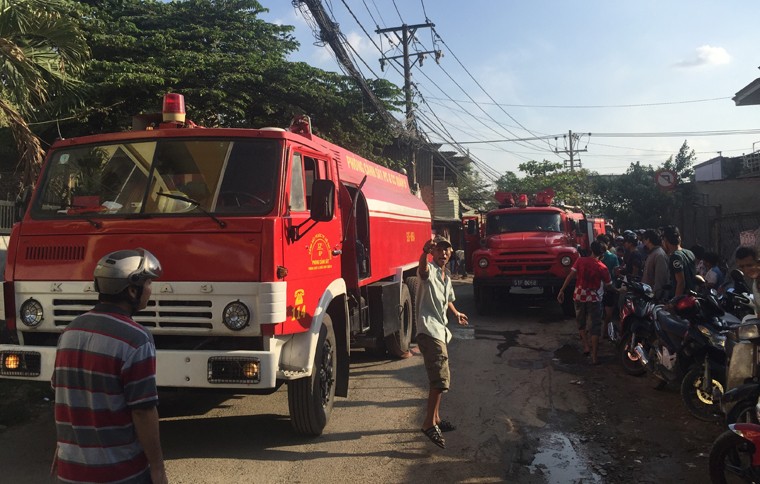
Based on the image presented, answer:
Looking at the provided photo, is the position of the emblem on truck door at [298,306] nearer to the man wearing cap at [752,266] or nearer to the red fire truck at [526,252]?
the man wearing cap at [752,266]

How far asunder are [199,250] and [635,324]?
538 centimetres

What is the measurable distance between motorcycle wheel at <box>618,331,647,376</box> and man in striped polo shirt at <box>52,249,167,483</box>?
6359 mm

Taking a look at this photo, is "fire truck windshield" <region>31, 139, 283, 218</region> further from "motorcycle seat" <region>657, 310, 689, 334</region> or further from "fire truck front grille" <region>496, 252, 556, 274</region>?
"fire truck front grille" <region>496, 252, 556, 274</region>

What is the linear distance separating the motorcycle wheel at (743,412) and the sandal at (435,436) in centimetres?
214

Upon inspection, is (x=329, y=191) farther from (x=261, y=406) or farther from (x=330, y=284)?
(x=261, y=406)

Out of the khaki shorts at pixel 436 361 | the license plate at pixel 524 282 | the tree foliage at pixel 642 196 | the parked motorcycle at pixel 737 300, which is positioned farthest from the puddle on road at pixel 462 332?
the tree foliage at pixel 642 196

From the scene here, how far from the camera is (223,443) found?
192 inches

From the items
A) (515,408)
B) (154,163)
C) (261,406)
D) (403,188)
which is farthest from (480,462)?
(403,188)

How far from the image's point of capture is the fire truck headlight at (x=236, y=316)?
4.11 metres

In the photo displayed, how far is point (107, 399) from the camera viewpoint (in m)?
2.14

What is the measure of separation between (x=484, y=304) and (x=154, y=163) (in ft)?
28.8

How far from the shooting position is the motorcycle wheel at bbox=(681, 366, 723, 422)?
5246 mm

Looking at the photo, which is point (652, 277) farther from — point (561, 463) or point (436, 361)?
point (436, 361)

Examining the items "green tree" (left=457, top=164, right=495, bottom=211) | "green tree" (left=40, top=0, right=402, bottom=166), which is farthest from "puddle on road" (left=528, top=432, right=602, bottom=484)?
"green tree" (left=457, top=164, right=495, bottom=211)
